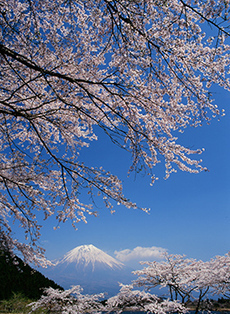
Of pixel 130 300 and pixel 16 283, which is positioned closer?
pixel 130 300

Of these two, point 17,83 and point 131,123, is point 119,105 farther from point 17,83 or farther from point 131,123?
point 17,83

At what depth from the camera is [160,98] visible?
3932 millimetres

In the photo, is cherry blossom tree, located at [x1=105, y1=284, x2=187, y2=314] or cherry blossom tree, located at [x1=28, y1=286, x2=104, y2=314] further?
cherry blossom tree, located at [x1=105, y1=284, x2=187, y2=314]

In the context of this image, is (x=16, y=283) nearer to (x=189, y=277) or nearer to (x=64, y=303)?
(x=64, y=303)

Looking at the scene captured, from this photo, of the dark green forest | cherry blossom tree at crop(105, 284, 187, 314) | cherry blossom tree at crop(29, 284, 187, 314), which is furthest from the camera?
the dark green forest

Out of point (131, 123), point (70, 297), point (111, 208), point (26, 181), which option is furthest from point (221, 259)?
point (26, 181)

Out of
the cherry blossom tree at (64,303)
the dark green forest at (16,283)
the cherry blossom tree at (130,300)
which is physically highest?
the cherry blossom tree at (130,300)

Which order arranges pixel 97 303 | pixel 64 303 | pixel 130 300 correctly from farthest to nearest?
pixel 130 300 < pixel 97 303 < pixel 64 303

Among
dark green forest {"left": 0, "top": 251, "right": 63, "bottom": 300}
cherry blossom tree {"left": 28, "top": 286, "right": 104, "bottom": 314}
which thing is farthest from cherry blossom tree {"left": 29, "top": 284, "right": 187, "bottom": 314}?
dark green forest {"left": 0, "top": 251, "right": 63, "bottom": 300}

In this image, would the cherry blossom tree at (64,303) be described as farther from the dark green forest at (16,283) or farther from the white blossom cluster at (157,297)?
the dark green forest at (16,283)

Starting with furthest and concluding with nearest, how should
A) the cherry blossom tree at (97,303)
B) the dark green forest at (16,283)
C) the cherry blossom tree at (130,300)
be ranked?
the dark green forest at (16,283), the cherry blossom tree at (130,300), the cherry blossom tree at (97,303)

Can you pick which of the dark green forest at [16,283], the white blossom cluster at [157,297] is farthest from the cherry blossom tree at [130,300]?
the dark green forest at [16,283]

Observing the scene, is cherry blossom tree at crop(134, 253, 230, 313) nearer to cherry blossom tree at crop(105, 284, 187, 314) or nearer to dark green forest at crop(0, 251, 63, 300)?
cherry blossom tree at crop(105, 284, 187, 314)

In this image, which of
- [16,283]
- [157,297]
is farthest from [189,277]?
[16,283]
